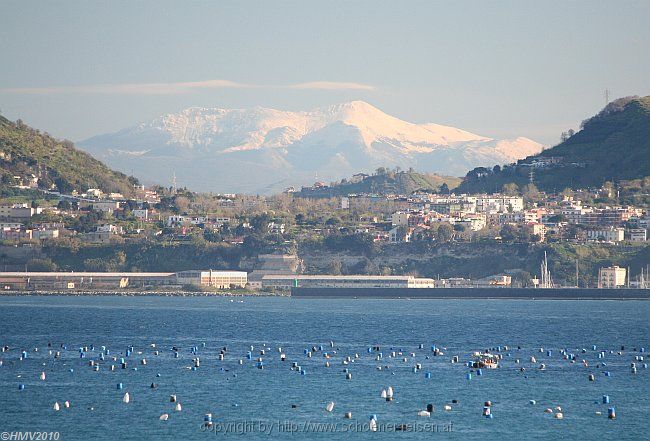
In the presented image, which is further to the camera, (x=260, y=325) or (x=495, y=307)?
(x=495, y=307)

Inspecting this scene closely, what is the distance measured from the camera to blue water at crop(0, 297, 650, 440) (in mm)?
58938

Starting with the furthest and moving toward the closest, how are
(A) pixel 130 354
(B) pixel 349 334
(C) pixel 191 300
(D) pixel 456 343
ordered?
(C) pixel 191 300, (B) pixel 349 334, (D) pixel 456 343, (A) pixel 130 354

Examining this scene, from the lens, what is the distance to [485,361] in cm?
8269

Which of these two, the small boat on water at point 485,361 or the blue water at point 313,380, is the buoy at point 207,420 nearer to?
the blue water at point 313,380

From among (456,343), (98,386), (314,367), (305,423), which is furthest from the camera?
(456,343)

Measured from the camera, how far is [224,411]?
204 ft

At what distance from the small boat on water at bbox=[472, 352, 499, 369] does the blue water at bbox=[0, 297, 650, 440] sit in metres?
0.78

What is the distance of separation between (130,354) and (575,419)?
34.9 m

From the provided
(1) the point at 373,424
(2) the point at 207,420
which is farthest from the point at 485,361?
(2) the point at 207,420

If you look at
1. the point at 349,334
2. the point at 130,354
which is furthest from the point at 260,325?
the point at 130,354

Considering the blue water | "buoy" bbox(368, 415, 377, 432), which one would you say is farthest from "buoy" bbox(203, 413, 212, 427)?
"buoy" bbox(368, 415, 377, 432)

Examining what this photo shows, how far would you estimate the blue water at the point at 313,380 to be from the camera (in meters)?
58.9

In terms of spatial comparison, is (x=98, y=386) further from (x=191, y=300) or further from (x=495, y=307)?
(x=191, y=300)

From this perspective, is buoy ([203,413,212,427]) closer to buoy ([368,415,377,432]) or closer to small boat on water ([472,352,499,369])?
buoy ([368,415,377,432])
